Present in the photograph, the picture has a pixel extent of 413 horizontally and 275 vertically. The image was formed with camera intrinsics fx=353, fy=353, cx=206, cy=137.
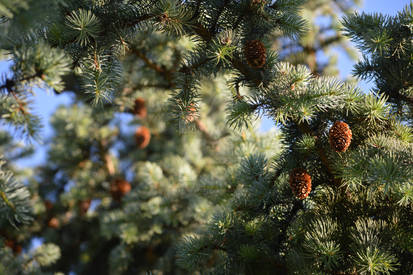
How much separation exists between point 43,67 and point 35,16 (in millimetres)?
185

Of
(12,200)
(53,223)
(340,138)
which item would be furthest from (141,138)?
(340,138)

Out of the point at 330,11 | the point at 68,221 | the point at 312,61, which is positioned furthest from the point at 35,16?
the point at 330,11

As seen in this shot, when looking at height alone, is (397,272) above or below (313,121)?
below

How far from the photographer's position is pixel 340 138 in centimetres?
96

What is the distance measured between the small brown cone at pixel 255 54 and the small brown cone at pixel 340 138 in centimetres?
29

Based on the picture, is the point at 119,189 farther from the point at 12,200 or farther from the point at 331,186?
the point at 331,186

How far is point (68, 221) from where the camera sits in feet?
10.8

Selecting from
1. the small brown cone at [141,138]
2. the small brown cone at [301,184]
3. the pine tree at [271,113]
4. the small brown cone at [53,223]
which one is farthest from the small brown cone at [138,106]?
the small brown cone at [301,184]

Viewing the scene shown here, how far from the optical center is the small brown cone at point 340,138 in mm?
958

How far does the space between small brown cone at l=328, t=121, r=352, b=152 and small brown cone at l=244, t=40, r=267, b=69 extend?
0.94 feet

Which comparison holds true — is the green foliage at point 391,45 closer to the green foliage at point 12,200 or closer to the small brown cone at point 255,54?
the small brown cone at point 255,54

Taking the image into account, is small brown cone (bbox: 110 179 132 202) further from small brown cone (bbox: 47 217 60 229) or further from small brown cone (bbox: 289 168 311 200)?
small brown cone (bbox: 289 168 311 200)

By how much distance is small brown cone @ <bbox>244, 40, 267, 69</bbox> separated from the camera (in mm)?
1043

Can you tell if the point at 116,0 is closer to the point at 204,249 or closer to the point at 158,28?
the point at 158,28
